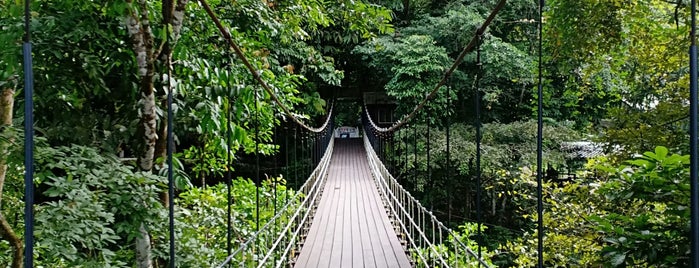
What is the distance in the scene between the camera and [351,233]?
4.19 metres

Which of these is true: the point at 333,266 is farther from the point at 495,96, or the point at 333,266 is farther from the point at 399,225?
the point at 495,96

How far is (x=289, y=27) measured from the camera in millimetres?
3041

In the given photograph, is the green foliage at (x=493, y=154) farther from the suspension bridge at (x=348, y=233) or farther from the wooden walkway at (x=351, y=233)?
the suspension bridge at (x=348, y=233)

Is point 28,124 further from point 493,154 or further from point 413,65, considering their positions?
point 413,65

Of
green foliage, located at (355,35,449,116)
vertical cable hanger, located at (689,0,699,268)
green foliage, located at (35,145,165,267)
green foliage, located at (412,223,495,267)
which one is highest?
green foliage, located at (355,35,449,116)

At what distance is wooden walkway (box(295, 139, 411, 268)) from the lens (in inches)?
132

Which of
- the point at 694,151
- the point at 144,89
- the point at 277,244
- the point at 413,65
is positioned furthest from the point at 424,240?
the point at 413,65

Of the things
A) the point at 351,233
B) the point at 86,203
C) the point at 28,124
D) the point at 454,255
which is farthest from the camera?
the point at 454,255

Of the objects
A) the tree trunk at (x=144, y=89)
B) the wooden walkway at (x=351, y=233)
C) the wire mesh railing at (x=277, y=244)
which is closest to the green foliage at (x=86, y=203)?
the tree trunk at (x=144, y=89)

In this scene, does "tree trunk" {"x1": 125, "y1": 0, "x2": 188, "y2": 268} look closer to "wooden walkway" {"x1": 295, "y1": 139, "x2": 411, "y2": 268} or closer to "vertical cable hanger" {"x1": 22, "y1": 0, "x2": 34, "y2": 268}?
"vertical cable hanger" {"x1": 22, "y1": 0, "x2": 34, "y2": 268}

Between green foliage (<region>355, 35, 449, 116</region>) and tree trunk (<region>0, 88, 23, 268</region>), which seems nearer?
tree trunk (<region>0, 88, 23, 268</region>)

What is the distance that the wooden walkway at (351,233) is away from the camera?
335cm

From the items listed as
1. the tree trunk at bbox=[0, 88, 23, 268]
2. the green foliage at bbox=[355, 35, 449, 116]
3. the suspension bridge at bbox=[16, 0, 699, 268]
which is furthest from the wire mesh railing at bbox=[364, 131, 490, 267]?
the green foliage at bbox=[355, 35, 449, 116]

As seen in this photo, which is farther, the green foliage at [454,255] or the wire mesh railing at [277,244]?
the wire mesh railing at [277,244]
